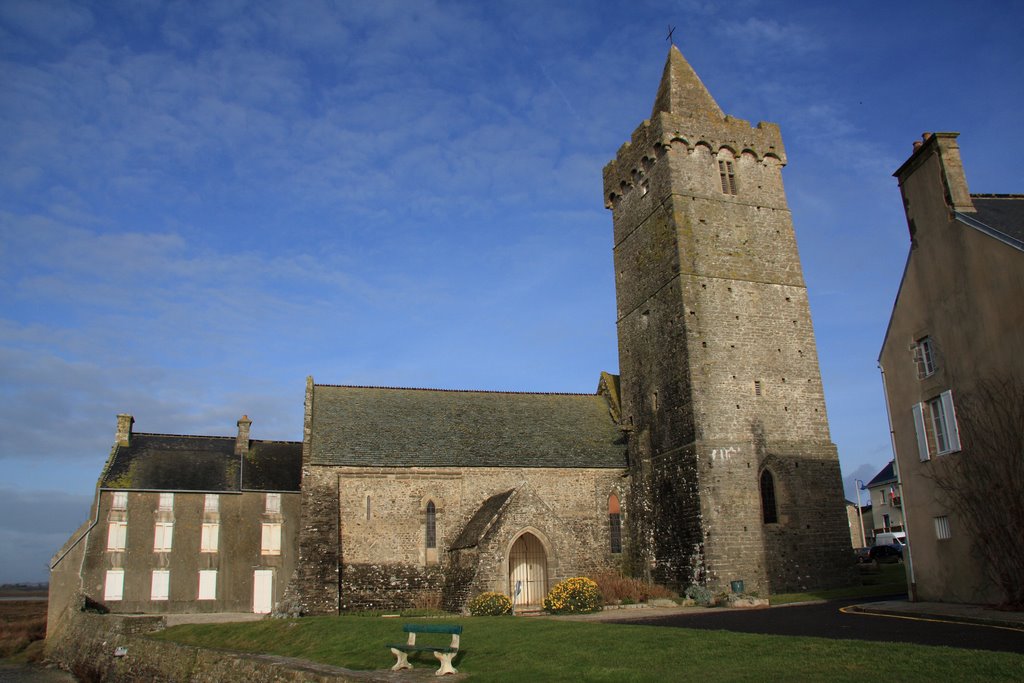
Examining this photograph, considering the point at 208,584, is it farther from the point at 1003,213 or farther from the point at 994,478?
the point at 1003,213

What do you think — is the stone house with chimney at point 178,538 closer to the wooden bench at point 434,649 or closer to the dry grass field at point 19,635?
the dry grass field at point 19,635

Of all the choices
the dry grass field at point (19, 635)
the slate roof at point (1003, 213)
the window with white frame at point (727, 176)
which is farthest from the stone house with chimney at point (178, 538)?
the slate roof at point (1003, 213)

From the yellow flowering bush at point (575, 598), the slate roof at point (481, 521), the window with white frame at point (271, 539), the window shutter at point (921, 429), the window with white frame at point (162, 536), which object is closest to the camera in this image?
the window shutter at point (921, 429)

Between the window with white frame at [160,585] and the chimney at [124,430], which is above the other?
the chimney at [124,430]

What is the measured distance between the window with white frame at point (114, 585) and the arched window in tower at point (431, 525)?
1187 cm

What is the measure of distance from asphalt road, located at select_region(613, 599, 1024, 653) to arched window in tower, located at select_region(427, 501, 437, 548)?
38.5ft

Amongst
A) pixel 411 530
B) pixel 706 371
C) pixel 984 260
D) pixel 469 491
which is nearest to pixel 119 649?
pixel 411 530

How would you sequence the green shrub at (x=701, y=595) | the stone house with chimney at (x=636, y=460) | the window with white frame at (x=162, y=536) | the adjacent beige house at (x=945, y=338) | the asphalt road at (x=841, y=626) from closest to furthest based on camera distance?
the asphalt road at (x=841, y=626), the adjacent beige house at (x=945, y=338), the green shrub at (x=701, y=595), the stone house with chimney at (x=636, y=460), the window with white frame at (x=162, y=536)

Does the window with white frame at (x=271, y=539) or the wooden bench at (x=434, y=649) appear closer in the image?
the wooden bench at (x=434, y=649)

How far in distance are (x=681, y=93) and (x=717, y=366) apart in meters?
12.9

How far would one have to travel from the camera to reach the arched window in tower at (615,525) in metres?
30.6

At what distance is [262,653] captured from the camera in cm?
1903

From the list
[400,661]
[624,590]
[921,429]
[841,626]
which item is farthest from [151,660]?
[921,429]

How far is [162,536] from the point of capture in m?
30.0
